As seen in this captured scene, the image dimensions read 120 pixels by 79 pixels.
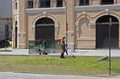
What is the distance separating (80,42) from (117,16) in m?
6.40

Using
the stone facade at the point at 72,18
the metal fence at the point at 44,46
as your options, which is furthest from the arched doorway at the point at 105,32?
the metal fence at the point at 44,46

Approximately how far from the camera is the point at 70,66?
25859mm

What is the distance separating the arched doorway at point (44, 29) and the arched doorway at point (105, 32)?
6834 mm

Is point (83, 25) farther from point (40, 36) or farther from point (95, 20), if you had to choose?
point (40, 36)

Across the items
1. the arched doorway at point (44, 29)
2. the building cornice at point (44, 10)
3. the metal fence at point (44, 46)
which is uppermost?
the building cornice at point (44, 10)

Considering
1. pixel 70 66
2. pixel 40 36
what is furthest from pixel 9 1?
pixel 70 66

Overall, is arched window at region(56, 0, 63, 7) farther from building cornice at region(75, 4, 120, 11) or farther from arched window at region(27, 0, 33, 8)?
arched window at region(27, 0, 33, 8)

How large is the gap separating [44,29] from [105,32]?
9.14 m

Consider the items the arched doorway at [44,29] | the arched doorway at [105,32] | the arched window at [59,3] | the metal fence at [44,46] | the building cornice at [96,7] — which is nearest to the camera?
the metal fence at [44,46]

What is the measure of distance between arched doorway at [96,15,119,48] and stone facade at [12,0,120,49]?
140 mm

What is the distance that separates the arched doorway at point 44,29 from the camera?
56375 millimetres

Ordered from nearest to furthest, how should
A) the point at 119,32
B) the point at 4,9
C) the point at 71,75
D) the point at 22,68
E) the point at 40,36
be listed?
the point at 71,75
the point at 22,68
the point at 119,32
the point at 40,36
the point at 4,9

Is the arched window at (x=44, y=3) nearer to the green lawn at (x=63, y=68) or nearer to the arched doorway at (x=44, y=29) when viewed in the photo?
the arched doorway at (x=44, y=29)

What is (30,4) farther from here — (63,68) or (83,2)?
(63,68)
